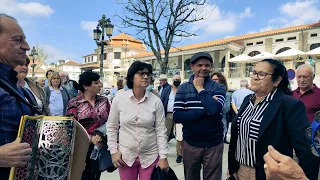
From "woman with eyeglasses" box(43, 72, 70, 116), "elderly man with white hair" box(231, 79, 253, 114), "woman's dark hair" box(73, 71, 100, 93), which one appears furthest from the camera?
"elderly man with white hair" box(231, 79, 253, 114)

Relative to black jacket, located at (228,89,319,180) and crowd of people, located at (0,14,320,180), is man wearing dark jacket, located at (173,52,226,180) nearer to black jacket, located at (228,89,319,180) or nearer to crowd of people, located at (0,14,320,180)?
crowd of people, located at (0,14,320,180)

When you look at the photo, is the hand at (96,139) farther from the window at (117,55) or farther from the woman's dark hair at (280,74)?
the window at (117,55)

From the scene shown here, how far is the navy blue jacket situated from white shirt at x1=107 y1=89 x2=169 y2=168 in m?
0.33

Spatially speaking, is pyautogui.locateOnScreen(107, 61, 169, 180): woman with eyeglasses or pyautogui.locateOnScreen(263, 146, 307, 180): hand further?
pyautogui.locateOnScreen(107, 61, 169, 180): woman with eyeglasses

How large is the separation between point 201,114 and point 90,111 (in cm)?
137

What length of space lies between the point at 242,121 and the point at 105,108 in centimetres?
173

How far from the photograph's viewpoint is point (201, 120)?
2996 mm

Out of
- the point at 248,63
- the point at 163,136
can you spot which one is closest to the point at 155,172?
the point at 163,136

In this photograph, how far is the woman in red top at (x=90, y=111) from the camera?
10.5 ft

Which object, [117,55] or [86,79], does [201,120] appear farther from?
[117,55]

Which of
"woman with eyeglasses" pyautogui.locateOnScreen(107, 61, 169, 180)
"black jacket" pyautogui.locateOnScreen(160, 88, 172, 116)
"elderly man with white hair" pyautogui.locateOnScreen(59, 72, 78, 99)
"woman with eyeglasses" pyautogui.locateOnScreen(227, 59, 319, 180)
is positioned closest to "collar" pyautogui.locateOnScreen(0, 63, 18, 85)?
"woman with eyeglasses" pyautogui.locateOnScreen(107, 61, 169, 180)

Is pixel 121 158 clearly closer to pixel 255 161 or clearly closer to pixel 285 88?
pixel 255 161

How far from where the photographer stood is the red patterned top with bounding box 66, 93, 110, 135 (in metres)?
3.21

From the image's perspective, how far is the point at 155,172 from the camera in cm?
284
